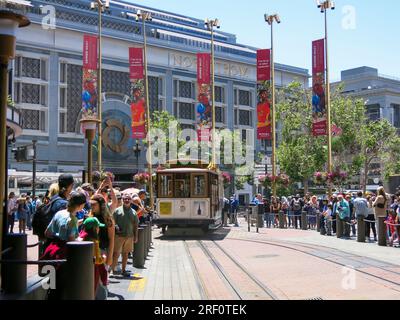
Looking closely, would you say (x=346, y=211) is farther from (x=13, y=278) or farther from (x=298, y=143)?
(x=298, y=143)

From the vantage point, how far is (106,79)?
2100 inches

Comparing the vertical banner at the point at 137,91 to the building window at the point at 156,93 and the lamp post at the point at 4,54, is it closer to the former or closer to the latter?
the building window at the point at 156,93

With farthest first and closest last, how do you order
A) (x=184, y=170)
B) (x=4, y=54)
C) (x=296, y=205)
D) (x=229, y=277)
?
(x=296, y=205) → (x=184, y=170) → (x=229, y=277) → (x=4, y=54)

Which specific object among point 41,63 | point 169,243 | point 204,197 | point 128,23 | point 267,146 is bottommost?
point 169,243

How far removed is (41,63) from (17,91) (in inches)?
148

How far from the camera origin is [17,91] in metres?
48.1

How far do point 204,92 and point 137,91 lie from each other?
449cm

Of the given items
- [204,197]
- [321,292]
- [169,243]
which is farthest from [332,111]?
[321,292]

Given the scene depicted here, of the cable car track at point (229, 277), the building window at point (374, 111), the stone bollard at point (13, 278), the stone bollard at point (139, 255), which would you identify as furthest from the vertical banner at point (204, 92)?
the building window at point (374, 111)

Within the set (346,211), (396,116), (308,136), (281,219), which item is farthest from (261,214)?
(396,116)

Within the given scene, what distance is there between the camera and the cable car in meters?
21.2

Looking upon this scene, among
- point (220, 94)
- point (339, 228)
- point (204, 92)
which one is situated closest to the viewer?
point (339, 228)

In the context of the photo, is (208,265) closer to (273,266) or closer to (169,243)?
(273,266)

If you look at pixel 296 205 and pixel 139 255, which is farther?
pixel 296 205
